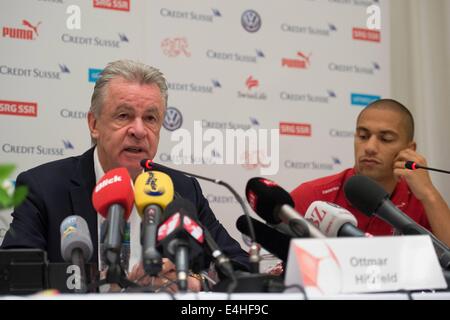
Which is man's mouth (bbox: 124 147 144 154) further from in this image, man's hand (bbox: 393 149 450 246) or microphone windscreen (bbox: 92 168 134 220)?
man's hand (bbox: 393 149 450 246)

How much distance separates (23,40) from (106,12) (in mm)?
475

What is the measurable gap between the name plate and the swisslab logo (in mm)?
2498

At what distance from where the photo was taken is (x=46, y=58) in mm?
3453

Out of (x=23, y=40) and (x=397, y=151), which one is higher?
(x=23, y=40)

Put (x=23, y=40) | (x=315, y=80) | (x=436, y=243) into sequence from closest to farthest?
(x=436, y=243), (x=23, y=40), (x=315, y=80)

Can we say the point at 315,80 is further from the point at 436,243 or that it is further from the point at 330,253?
the point at 330,253

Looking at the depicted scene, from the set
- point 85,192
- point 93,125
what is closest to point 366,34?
point 93,125

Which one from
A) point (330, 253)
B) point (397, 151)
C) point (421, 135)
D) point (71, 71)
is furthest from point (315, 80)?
point (330, 253)

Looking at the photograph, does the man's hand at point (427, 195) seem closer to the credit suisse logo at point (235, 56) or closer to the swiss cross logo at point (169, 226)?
the credit suisse logo at point (235, 56)

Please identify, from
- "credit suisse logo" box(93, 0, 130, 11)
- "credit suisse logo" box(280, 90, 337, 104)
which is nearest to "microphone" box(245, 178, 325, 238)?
"credit suisse logo" box(93, 0, 130, 11)

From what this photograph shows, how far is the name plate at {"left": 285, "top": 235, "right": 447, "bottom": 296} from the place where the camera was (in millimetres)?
1221

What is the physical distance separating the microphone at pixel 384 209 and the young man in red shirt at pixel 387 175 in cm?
121
